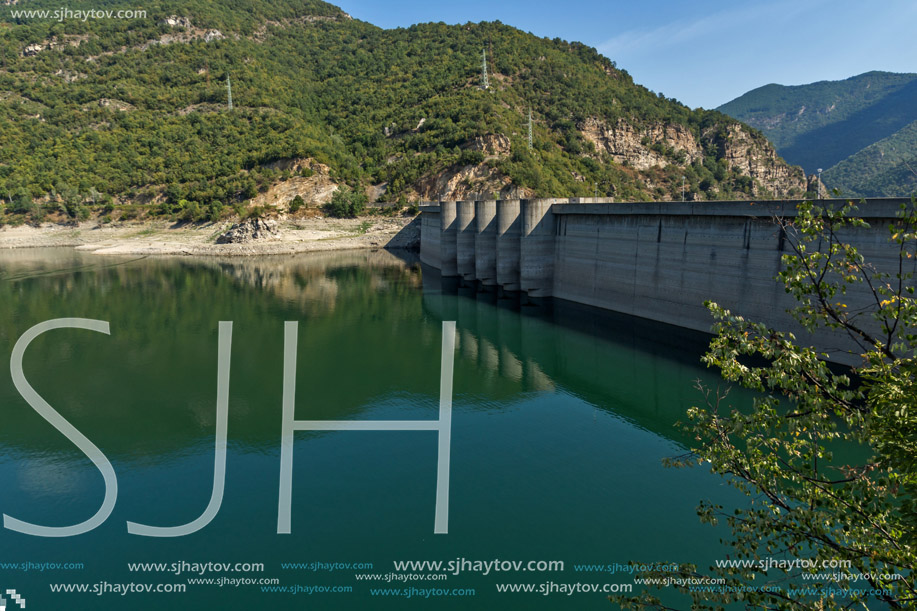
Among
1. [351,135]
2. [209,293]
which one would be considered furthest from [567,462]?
[351,135]

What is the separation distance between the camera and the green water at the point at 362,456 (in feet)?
36.4

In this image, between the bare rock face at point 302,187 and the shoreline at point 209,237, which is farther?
the bare rock face at point 302,187

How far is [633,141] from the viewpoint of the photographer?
10325 centimetres

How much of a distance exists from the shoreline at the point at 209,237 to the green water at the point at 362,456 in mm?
37354

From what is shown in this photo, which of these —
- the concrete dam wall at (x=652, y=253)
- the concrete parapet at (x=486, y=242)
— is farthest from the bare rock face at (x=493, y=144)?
the concrete parapet at (x=486, y=242)

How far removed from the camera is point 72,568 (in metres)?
11.0

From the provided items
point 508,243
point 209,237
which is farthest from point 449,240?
point 209,237

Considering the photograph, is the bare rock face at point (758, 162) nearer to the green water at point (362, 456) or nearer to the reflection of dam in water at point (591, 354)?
the reflection of dam in water at point (591, 354)

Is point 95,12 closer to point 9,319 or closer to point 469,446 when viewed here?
point 9,319

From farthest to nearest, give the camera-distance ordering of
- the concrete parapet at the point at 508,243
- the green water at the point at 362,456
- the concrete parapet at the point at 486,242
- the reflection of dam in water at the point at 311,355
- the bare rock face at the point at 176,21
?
the bare rock face at the point at 176,21
the concrete parapet at the point at 486,242
the concrete parapet at the point at 508,243
the reflection of dam in water at the point at 311,355
the green water at the point at 362,456

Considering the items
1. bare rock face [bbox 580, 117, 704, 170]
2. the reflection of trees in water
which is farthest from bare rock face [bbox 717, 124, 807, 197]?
the reflection of trees in water

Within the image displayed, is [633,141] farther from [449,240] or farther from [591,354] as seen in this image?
[591,354]

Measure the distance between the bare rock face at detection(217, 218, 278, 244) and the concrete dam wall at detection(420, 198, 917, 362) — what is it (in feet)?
115

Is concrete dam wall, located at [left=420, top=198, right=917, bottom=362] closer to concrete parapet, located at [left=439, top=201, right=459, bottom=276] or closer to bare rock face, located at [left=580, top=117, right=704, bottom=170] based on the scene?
concrete parapet, located at [left=439, top=201, right=459, bottom=276]
